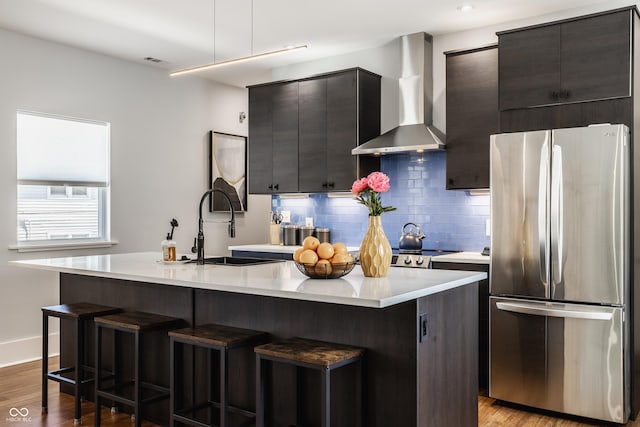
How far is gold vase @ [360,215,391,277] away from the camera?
280 cm

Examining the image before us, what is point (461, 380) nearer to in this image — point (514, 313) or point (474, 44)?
point (514, 313)

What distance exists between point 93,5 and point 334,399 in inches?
130

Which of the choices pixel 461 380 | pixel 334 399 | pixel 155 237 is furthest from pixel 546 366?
pixel 155 237

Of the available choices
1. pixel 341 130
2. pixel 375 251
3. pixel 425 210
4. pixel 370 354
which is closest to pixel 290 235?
pixel 341 130

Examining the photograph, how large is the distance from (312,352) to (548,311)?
6.04 feet

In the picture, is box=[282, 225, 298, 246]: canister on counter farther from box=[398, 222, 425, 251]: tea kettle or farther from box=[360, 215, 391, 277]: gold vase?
box=[360, 215, 391, 277]: gold vase

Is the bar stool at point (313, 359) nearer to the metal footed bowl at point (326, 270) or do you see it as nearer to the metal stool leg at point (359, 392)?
the metal stool leg at point (359, 392)

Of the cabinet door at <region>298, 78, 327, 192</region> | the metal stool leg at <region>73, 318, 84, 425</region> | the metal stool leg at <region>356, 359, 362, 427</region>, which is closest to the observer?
the metal stool leg at <region>356, 359, 362, 427</region>

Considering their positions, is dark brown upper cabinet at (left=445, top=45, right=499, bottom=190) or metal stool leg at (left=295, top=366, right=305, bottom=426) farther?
dark brown upper cabinet at (left=445, top=45, right=499, bottom=190)

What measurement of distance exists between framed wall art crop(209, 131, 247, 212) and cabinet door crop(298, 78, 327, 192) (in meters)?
1.45

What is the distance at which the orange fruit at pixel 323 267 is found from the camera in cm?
271

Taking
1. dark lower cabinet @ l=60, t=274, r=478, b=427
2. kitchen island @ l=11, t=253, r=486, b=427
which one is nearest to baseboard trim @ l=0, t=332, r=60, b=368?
kitchen island @ l=11, t=253, r=486, b=427

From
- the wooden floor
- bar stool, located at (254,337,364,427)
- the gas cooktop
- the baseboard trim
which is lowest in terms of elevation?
the wooden floor

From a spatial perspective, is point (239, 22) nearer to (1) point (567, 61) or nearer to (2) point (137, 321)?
(1) point (567, 61)
